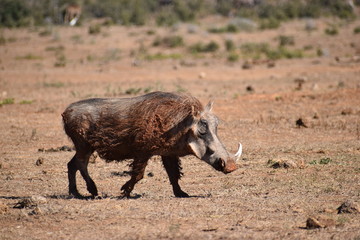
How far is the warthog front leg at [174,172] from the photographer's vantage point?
26.6 ft

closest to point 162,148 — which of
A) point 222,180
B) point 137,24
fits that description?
point 222,180

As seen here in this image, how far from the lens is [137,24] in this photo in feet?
129

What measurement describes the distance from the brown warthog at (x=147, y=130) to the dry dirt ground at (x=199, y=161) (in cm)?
47

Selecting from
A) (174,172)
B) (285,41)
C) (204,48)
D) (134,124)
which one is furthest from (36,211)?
(285,41)

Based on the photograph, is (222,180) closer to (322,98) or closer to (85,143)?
(85,143)

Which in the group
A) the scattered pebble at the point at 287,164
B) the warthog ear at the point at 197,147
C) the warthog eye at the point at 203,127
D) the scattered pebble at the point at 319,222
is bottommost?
the scattered pebble at the point at 287,164

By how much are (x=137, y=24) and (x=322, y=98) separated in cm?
2356

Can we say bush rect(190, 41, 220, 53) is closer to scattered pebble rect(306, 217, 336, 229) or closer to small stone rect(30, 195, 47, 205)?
small stone rect(30, 195, 47, 205)

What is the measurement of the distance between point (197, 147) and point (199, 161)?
2.79 meters

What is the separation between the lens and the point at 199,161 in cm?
1062

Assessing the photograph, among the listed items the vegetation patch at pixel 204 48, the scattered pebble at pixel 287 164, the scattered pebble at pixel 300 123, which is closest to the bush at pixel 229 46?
the vegetation patch at pixel 204 48

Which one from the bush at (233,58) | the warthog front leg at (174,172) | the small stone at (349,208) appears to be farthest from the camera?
the bush at (233,58)

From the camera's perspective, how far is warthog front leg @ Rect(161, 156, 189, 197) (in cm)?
812

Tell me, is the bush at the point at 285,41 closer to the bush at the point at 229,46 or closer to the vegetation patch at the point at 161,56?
the bush at the point at 229,46
